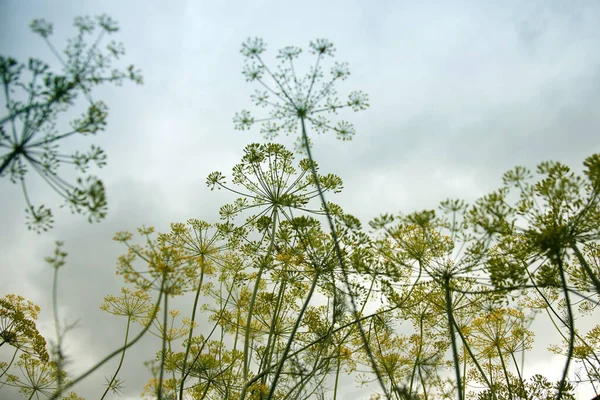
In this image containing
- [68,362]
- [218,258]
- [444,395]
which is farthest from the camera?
[444,395]

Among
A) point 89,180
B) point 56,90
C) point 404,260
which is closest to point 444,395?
point 404,260

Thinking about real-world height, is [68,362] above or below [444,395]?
below

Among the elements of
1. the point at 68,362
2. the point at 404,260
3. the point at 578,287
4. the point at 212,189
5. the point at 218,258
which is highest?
the point at 212,189

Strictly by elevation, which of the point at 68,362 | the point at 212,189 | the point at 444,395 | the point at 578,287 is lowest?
Result: the point at 68,362

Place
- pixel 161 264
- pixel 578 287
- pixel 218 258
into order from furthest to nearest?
pixel 218 258
pixel 578 287
pixel 161 264

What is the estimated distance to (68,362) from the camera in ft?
18.7

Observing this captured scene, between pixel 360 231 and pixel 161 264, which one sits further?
pixel 360 231

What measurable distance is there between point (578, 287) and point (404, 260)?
6.15 m

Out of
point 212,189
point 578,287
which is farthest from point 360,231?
point 578,287

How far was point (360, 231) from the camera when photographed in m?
8.48

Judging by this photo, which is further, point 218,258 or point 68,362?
point 218,258

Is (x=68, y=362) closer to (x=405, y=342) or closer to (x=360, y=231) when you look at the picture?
(x=360, y=231)

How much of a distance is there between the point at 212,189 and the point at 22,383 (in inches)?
423

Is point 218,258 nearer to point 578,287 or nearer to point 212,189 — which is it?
point 212,189
